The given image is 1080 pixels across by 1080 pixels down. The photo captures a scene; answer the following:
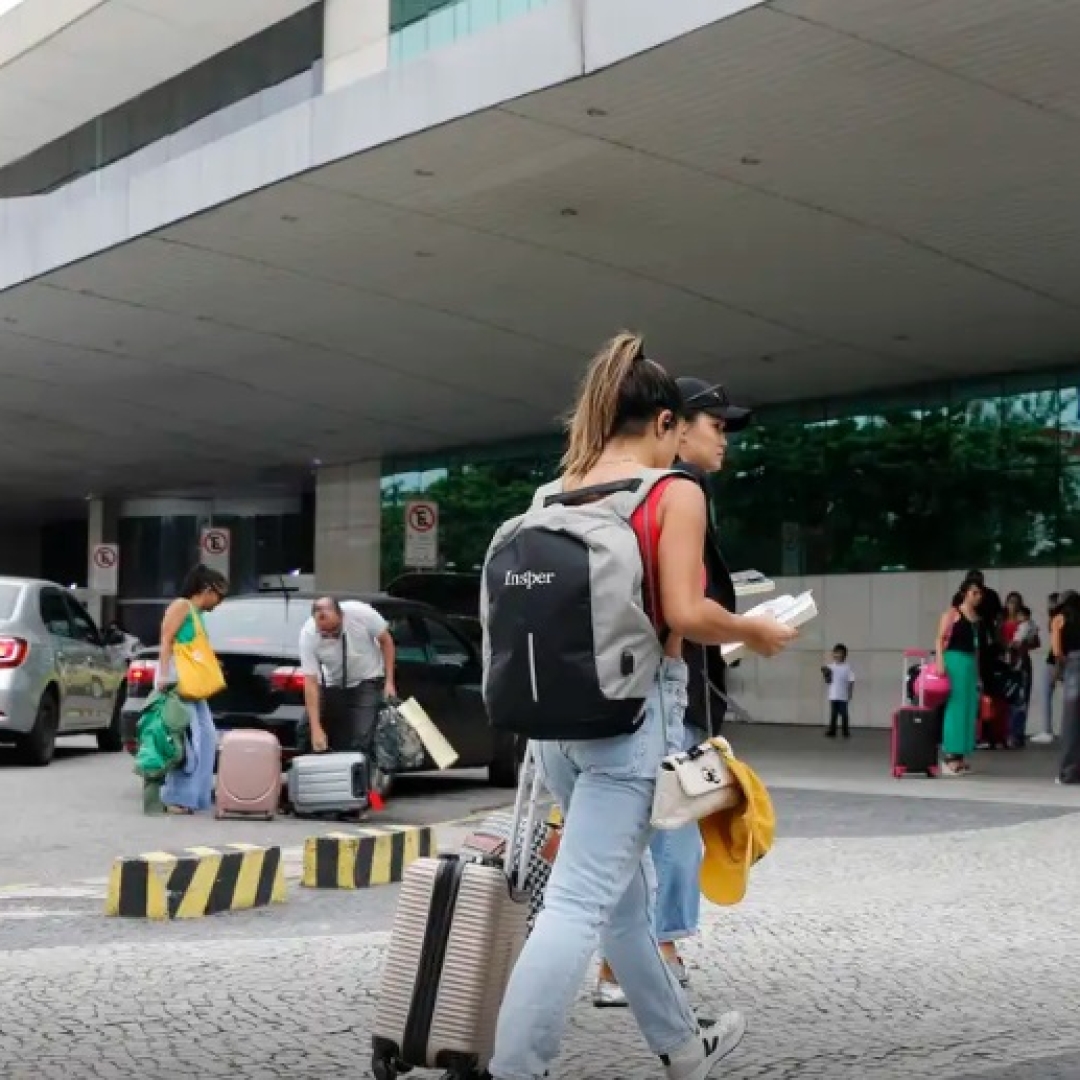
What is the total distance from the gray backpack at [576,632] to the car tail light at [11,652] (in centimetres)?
1319

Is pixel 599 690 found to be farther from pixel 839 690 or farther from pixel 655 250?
pixel 839 690

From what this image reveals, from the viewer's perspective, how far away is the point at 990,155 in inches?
618

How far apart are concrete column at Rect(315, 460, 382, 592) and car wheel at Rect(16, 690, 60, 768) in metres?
19.7

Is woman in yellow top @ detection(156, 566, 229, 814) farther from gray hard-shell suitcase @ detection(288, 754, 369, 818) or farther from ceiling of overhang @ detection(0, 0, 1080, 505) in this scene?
ceiling of overhang @ detection(0, 0, 1080, 505)

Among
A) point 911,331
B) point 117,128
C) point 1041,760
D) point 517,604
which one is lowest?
point 1041,760

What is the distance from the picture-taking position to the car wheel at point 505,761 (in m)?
15.5

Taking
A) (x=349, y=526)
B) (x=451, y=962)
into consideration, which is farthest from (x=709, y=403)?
(x=349, y=526)

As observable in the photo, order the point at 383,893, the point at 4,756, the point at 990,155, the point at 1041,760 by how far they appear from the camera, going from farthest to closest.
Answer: the point at 1041,760, the point at 4,756, the point at 990,155, the point at 383,893

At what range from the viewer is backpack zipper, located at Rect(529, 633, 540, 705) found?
13.6ft

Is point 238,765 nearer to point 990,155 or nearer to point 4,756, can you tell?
point 4,756

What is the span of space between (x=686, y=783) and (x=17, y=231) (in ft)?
65.8

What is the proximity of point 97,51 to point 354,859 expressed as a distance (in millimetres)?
22717

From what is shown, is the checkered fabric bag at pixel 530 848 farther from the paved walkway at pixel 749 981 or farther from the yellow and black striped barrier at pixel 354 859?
the yellow and black striped barrier at pixel 354 859

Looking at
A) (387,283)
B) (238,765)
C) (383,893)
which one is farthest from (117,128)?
(383,893)
